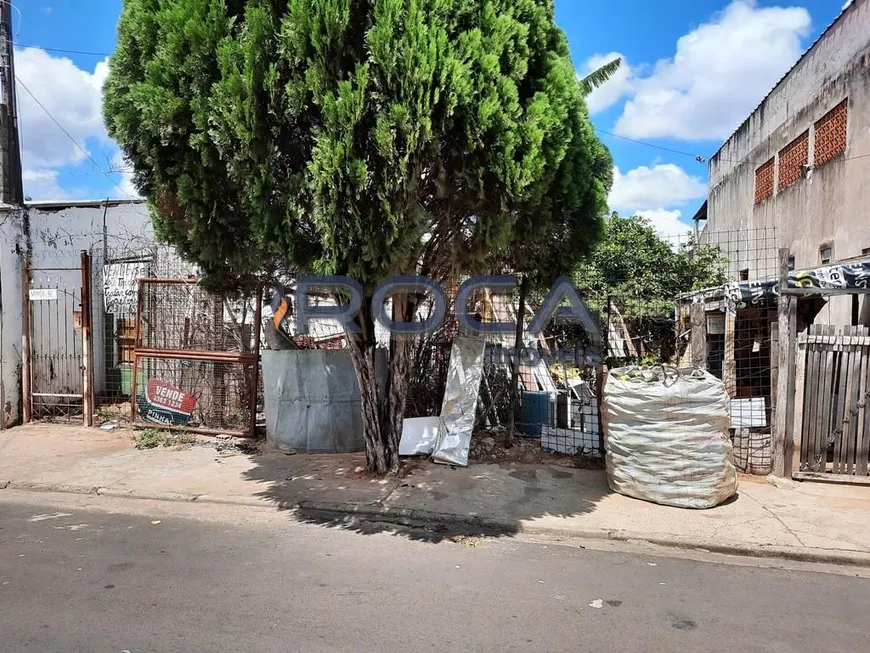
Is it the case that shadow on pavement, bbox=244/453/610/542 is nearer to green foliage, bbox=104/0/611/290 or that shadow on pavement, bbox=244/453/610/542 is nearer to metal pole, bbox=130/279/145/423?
green foliage, bbox=104/0/611/290

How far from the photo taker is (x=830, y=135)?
36.1ft

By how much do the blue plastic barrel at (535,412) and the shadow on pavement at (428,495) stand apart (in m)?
1.03

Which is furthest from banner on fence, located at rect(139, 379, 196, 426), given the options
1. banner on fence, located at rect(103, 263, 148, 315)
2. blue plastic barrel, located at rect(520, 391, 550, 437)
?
blue plastic barrel, located at rect(520, 391, 550, 437)

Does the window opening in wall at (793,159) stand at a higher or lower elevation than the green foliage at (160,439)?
higher

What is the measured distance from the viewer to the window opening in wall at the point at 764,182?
14039 millimetres

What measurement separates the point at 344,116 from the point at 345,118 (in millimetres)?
18

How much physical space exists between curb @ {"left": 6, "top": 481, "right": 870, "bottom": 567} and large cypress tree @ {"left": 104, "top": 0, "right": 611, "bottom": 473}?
7.11 feet

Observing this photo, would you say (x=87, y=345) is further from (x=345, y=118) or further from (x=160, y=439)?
(x=345, y=118)

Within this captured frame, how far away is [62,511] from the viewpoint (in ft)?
18.6

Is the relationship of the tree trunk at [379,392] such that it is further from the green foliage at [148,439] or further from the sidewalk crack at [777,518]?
the sidewalk crack at [777,518]

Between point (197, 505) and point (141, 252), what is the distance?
6.01 meters

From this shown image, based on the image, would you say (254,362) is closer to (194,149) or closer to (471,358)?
(471,358)

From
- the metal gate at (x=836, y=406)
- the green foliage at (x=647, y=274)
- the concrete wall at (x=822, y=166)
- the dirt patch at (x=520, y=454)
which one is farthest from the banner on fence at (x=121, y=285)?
the concrete wall at (x=822, y=166)

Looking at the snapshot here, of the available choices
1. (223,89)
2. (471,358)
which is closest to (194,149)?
(223,89)
